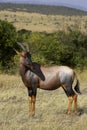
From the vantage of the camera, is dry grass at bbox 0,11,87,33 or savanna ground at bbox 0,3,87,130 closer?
savanna ground at bbox 0,3,87,130

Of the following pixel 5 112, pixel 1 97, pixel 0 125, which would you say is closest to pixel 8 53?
pixel 1 97

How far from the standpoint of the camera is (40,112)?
1083 centimetres

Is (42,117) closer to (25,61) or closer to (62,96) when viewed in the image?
(25,61)

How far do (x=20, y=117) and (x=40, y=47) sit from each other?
12.7 meters

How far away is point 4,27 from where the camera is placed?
73.6 ft

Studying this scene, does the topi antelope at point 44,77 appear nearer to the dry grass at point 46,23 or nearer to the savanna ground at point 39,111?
the savanna ground at point 39,111

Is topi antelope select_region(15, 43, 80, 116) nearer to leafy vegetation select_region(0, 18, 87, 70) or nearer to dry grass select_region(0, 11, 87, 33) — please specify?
leafy vegetation select_region(0, 18, 87, 70)

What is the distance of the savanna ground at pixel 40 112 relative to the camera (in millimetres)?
9266

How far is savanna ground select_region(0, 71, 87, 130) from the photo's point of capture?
30.4ft

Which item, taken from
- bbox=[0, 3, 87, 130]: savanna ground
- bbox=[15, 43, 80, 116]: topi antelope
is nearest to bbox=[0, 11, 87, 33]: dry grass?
bbox=[0, 3, 87, 130]: savanna ground

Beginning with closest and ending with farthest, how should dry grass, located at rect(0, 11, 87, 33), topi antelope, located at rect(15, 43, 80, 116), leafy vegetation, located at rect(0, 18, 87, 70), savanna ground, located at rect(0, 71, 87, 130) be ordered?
savanna ground, located at rect(0, 71, 87, 130) < topi antelope, located at rect(15, 43, 80, 116) < leafy vegetation, located at rect(0, 18, 87, 70) < dry grass, located at rect(0, 11, 87, 33)

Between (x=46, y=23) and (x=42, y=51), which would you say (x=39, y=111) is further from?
(x=46, y=23)

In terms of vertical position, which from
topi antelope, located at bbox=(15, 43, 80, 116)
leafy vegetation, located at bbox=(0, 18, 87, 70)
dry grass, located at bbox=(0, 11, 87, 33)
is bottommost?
dry grass, located at bbox=(0, 11, 87, 33)

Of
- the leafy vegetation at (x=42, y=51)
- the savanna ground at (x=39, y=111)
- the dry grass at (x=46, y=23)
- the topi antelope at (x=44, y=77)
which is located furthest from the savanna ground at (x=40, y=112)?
the dry grass at (x=46, y=23)
